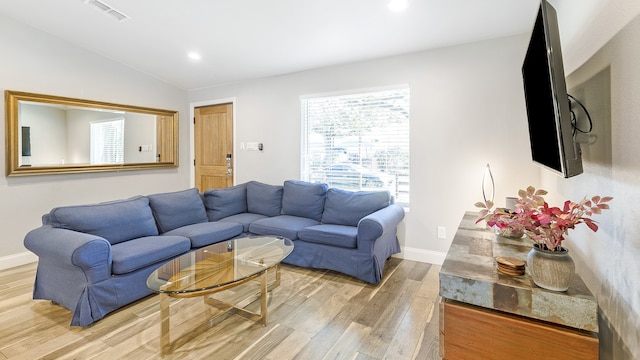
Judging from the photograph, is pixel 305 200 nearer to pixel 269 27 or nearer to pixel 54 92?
pixel 269 27

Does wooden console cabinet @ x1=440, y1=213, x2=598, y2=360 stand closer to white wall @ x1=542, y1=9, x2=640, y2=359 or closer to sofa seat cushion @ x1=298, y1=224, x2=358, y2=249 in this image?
white wall @ x1=542, y1=9, x2=640, y2=359

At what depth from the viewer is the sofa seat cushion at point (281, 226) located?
316 centimetres

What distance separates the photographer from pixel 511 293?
1.13m

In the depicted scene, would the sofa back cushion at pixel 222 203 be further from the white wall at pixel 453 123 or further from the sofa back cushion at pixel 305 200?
the white wall at pixel 453 123

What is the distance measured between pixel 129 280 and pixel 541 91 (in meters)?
2.99

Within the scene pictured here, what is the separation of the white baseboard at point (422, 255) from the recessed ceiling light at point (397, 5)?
2458 mm

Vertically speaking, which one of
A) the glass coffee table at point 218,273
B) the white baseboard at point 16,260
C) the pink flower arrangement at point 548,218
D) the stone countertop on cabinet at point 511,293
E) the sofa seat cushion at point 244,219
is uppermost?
the pink flower arrangement at point 548,218

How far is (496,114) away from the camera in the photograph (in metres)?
2.99

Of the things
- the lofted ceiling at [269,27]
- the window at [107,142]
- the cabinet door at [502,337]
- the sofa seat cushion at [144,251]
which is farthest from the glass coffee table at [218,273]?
the window at [107,142]

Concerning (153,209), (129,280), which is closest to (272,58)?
(153,209)

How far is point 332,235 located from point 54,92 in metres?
3.75

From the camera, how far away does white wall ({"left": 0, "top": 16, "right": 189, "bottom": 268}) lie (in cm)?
327

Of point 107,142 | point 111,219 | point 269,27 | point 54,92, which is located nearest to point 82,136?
point 107,142

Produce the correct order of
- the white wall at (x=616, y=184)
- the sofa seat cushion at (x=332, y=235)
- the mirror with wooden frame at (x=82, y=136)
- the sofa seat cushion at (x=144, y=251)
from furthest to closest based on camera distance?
1. the mirror with wooden frame at (x=82, y=136)
2. the sofa seat cushion at (x=332, y=235)
3. the sofa seat cushion at (x=144, y=251)
4. the white wall at (x=616, y=184)
